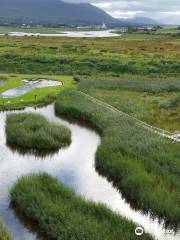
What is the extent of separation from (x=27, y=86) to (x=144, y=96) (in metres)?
14.2

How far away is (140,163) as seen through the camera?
22969 mm

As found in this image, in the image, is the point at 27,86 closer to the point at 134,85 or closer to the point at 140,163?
the point at 134,85

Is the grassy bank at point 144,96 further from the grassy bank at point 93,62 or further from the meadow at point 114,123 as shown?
the grassy bank at point 93,62

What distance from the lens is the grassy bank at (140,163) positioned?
61.6 feet

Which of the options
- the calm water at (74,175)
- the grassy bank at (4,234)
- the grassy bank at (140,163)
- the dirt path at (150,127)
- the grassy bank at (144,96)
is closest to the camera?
the grassy bank at (4,234)

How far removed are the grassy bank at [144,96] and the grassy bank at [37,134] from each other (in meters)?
7.89

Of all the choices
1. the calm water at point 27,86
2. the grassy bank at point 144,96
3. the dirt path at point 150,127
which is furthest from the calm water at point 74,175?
the calm water at point 27,86

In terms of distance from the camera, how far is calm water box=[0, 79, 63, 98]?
44497mm

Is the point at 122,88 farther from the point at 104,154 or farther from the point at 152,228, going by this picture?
the point at 152,228

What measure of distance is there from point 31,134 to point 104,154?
5978 millimetres

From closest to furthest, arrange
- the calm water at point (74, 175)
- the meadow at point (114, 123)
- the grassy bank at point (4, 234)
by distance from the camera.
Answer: the grassy bank at point (4, 234), the meadow at point (114, 123), the calm water at point (74, 175)

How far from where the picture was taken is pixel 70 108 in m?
36.9

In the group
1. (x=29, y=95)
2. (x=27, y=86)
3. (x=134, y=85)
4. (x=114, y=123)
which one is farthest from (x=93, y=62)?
(x=114, y=123)

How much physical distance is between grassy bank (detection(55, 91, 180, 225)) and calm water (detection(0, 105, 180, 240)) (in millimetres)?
559
